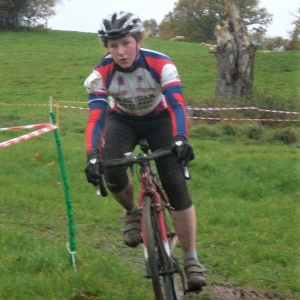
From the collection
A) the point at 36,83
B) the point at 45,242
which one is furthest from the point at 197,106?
the point at 36,83

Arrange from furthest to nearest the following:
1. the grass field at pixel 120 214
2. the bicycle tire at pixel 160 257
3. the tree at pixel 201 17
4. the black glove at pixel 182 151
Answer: the tree at pixel 201 17
the grass field at pixel 120 214
the bicycle tire at pixel 160 257
the black glove at pixel 182 151

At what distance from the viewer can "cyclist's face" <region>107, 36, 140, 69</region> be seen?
442 cm

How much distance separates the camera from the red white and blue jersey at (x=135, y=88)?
174 inches

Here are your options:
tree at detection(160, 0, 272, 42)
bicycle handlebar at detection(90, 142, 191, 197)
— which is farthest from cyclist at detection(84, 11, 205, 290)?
tree at detection(160, 0, 272, 42)

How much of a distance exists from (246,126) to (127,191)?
11.1m

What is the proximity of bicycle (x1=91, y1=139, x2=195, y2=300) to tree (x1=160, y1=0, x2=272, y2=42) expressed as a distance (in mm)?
41049

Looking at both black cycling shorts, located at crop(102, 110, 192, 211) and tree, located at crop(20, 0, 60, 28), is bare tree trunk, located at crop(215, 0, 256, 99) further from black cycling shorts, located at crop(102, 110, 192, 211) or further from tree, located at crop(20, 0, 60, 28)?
tree, located at crop(20, 0, 60, 28)

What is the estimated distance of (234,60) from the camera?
1953cm

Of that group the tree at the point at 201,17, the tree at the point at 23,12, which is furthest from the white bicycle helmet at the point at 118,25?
the tree at the point at 23,12

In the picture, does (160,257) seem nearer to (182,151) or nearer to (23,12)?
(182,151)

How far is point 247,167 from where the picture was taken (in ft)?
33.8

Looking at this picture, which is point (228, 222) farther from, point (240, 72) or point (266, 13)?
point (266, 13)

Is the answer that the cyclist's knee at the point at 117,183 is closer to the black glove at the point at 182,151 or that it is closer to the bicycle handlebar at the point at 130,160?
the bicycle handlebar at the point at 130,160

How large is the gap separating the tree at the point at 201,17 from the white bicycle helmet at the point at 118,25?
4075 cm
